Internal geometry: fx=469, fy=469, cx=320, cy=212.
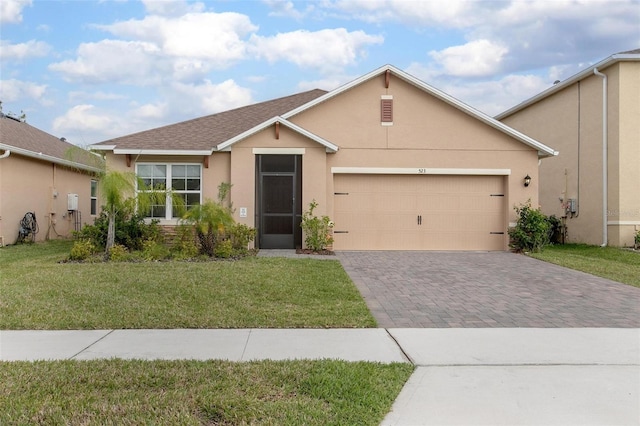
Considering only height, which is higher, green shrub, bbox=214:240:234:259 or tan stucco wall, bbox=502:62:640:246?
tan stucco wall, bbox=502:62:640:246

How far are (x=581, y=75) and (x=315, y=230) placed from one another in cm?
1136

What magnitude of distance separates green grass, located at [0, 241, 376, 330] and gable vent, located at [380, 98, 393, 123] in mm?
6020

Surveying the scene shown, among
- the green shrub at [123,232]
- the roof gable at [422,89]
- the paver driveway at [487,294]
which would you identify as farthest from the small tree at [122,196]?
the paver driveway at [487,294]

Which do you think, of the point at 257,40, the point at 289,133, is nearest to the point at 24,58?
the point at 257,40

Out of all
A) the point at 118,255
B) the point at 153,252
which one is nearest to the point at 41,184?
the point at 118,255

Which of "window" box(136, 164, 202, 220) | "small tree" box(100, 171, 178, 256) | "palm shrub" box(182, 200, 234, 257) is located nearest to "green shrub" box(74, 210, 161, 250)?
"small tree" box(100, 171, 178, 256)

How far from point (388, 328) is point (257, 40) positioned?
32.7 feet

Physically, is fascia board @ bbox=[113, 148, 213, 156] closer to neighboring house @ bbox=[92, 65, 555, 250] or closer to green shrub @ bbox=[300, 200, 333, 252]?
neighboring house @ bbox=[92, 65, 555, 250]

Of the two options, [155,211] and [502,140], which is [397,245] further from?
[155,211]

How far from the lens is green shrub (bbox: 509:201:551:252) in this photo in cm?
1430

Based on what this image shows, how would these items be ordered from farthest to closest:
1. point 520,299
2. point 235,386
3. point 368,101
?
point 368,101
point 520,299
point 235,386

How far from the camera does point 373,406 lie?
12.2 feet

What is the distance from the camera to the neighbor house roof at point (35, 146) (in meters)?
15.3

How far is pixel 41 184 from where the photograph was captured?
57.5 ft
